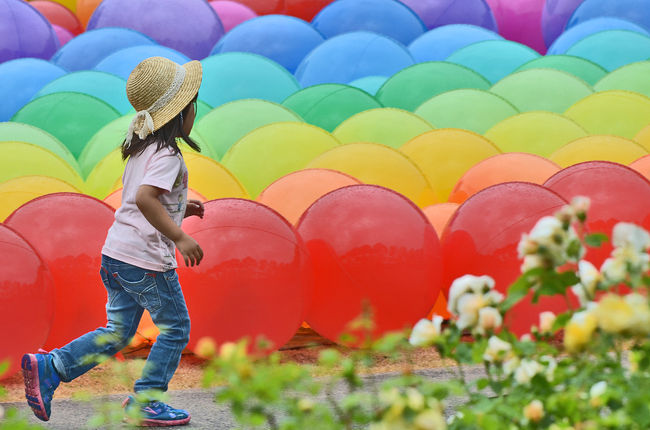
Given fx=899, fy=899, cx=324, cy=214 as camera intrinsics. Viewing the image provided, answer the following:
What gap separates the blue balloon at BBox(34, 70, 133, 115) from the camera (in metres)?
7.60

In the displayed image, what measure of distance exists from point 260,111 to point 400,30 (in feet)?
13.6

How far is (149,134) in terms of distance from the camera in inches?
134

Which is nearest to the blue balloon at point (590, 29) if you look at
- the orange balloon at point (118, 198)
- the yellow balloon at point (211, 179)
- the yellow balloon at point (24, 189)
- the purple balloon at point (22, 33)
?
the yellow balloon at point (211, 179)

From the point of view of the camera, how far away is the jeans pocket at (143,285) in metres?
3.27

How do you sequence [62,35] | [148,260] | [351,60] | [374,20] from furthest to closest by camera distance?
1. [62,35]
2. [374,20]
3. [351,60]
4. [148,260]

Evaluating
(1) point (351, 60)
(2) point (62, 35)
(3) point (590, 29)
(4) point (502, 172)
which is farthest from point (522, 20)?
(4) point (502, 172)

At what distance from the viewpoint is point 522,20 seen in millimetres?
11977

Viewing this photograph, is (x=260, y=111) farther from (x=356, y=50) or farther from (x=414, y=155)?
(x=356, y=50)

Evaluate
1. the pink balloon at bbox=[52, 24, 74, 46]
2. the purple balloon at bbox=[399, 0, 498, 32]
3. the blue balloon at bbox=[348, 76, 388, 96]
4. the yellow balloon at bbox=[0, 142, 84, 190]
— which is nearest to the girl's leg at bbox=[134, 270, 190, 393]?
the yellow balloon at bbox=[0, 142, 84, 190]

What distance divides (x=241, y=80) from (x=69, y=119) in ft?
5.13

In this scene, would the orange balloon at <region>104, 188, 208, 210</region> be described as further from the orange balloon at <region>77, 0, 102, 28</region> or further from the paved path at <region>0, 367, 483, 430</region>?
the orange balloon at <region>77, 0, 102, 28</region>

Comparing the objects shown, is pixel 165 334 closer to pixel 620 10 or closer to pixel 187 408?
pixel 187 408

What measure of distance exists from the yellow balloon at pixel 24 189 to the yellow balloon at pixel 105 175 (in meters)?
0.45

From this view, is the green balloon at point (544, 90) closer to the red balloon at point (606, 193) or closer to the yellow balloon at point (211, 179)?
the red balloon at point (606, 193)
